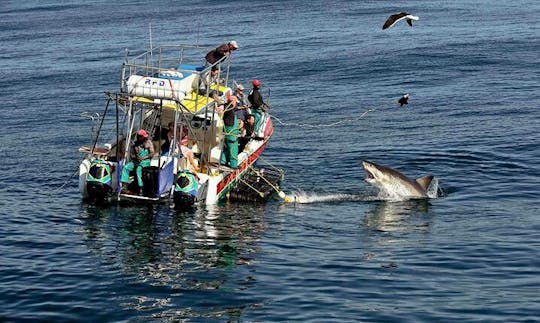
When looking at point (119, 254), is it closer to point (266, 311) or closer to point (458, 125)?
point (266, 311)

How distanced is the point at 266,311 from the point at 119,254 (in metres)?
5.98

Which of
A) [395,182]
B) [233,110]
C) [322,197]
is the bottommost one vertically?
[322,197]

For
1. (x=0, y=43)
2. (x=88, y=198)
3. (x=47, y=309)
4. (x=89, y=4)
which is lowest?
(x=47, y=309)

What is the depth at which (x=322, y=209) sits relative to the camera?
2903cm

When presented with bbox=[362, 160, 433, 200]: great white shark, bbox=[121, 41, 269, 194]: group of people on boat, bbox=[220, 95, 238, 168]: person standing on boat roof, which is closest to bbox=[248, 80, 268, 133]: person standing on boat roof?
bbox=[121, 41, 269, 194]: group of people on boat

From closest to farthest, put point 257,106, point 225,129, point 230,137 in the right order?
point 230,137 < point 225,129 < point 257,106

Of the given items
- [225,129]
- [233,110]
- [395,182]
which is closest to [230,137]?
[225,129]

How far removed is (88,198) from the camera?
95.4 ft

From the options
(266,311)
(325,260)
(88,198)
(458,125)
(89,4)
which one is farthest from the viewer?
(89,4)

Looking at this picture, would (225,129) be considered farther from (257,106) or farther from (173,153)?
(257,106)

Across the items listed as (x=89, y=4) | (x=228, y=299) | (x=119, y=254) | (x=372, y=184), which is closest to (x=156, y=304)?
(x=228, y=299)

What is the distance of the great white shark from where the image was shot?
2958 cm

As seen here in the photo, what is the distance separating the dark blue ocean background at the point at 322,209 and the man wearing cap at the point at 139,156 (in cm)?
114

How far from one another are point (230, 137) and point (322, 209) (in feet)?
12.9
